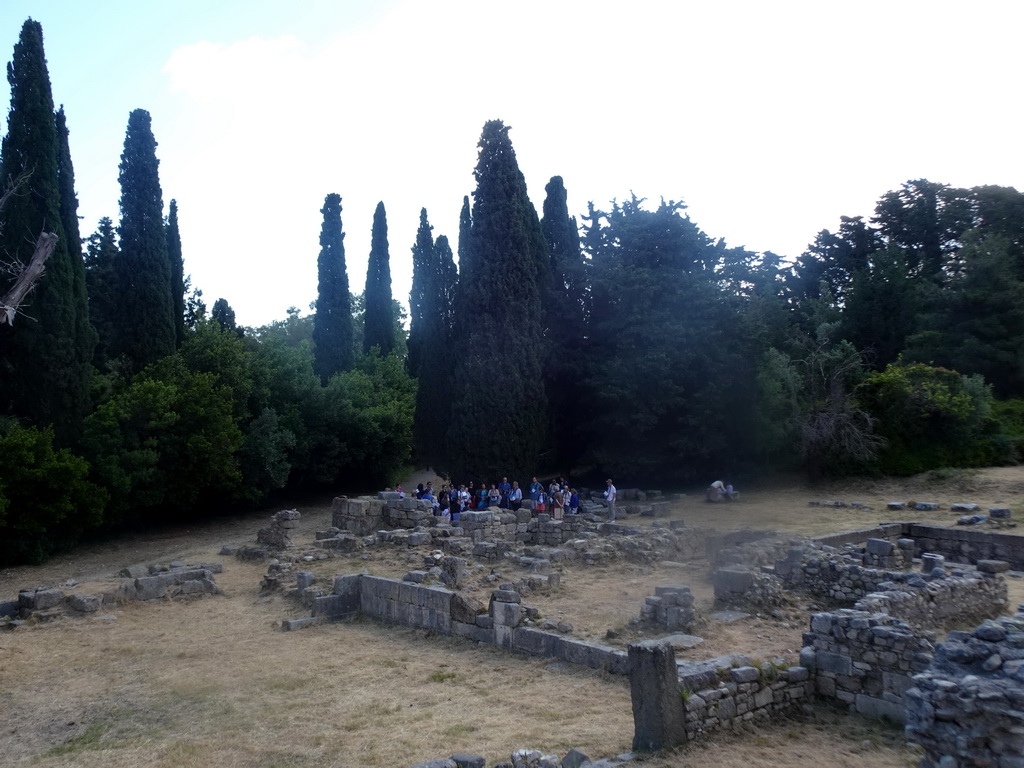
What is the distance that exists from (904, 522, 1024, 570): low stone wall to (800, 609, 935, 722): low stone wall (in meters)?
11.3

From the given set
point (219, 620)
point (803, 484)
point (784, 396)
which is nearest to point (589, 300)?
point (784, 396)

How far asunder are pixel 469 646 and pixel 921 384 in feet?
76.5

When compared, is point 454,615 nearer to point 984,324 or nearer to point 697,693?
point 697,693

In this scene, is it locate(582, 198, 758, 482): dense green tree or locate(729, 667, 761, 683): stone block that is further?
locate(582, 198, 758, 482): dense green tree

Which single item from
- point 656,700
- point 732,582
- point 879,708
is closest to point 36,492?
point 732,582

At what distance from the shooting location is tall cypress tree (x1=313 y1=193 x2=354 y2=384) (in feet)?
125

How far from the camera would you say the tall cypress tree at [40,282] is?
80.4 feet

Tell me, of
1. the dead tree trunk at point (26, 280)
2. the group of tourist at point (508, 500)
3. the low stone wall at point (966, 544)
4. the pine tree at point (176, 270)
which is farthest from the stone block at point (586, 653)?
the pine tree at point (176, 270)

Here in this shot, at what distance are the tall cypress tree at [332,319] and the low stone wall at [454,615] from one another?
74.2ft

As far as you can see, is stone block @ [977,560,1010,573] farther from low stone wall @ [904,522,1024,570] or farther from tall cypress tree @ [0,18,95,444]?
tall cypress tree @ [0,18,95,444]

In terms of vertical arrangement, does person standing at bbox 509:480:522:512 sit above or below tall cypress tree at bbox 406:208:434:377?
below

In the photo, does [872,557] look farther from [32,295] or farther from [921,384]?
[32,295]

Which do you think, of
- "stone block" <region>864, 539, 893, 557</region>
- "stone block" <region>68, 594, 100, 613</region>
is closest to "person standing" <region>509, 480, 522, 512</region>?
"stone block" <region>864, 539, 893, 557</region>

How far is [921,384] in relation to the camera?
29.8m
